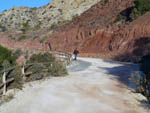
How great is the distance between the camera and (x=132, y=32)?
35469 millimetres

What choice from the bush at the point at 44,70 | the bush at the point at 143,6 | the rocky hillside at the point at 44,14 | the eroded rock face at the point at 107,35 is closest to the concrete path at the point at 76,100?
the bush at the point at 44,70

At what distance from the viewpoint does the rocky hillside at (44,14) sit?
8444 cm

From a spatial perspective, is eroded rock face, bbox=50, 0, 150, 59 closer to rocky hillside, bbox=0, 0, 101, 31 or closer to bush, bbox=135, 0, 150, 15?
bush, bbox=135, 0, 150, 15

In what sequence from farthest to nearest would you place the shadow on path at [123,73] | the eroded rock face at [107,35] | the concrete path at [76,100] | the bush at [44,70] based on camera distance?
1. the eroded rock face at [107,35]
2. the bush at [44,70]
3. the shadow on path at [123,73]
4. the concrete path at [76,100]

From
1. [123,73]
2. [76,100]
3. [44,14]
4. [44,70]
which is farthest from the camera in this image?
[44,14]

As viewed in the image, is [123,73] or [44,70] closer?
[44,70]

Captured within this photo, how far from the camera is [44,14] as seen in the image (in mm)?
91500

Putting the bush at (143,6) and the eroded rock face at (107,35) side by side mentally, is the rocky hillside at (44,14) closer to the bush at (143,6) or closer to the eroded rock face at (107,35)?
the eroded rock face at (107,35)

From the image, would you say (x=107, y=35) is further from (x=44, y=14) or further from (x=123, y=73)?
(x=44, y=14)

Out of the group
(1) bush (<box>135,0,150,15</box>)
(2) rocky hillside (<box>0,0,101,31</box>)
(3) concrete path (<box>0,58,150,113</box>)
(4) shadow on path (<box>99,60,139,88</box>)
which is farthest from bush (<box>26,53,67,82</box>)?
(2) rocky hillside (<box>0,0,101,31</box>)

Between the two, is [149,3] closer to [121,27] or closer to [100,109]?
[121,27]

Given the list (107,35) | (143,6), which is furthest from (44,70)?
(143,6)

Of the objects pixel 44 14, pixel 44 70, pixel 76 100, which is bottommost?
pixel 76 100

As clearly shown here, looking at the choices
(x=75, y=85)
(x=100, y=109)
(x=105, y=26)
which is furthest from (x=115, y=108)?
(x=105, y=26)
